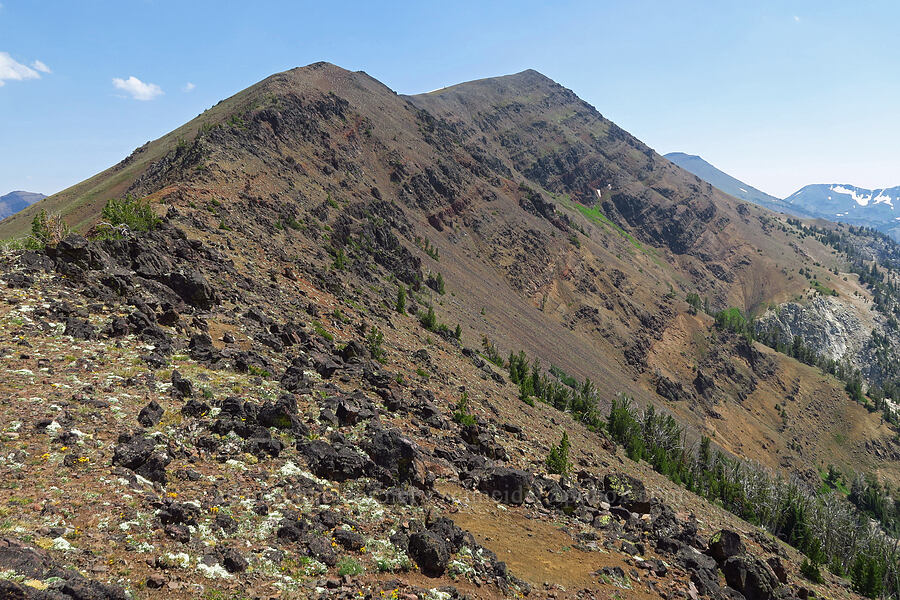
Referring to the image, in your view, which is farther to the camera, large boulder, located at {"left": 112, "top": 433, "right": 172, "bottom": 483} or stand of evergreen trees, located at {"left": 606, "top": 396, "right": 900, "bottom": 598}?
stand of evergreen trees, located at {"left": 606, "top": 396, "right": 900, "bottom": 598}

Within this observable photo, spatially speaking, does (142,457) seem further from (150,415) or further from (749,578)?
(749,578)

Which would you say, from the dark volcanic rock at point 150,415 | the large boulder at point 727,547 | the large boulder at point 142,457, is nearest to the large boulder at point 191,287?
the dark volcanic rock at point 150,415

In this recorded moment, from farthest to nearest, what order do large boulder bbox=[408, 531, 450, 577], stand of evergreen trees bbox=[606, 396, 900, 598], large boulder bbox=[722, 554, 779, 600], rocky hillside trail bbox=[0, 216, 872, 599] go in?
stand of evergreen trees bbox=[606, 396, 900, 598]
large boulder bbox=[722, 554, 779, 600]
large boulder bbox=[408, 531, 450, 577]
rocky hillside trail bbox=[0, 216, 872, 599]

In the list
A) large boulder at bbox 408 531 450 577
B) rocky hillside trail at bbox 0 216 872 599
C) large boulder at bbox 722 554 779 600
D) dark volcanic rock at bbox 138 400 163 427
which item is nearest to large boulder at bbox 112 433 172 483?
rocky hillside trail at bbox 0 216 872 599

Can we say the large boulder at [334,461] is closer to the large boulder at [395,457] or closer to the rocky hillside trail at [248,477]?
the rocky hillside trail at [248,477]

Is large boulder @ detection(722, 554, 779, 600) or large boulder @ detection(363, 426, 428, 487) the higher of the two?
large boulder @ detection(363, 426, 428, 487)

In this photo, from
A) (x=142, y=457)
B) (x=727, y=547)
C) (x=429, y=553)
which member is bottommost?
(x=727, y=547)

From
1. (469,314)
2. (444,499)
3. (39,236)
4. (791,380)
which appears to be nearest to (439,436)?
(444,499)

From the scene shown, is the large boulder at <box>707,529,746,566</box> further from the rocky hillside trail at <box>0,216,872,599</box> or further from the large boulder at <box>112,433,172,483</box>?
the large boulder at <box>112,433,172,483</box>

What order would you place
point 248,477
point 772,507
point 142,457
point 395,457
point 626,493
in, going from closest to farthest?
point 142,457, point 248,477, point 395,457, point 626,493, point 772,507

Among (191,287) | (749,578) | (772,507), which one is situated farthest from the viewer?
(772,507)

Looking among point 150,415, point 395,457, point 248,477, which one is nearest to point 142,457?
point 150,415

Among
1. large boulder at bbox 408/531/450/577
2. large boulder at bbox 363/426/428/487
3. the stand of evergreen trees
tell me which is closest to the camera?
large boulder at bbox 408/531/450/577

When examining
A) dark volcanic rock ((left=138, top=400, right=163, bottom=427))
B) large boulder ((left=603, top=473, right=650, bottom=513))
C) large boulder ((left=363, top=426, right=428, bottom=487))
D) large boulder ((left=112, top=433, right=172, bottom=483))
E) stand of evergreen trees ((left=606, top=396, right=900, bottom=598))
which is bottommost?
stand of evergreen trees ((left=606, top=396, right=900, bottom=598))
